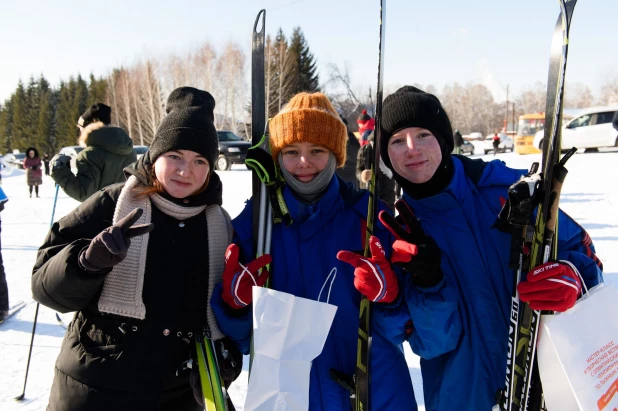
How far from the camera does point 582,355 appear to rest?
1331 mm

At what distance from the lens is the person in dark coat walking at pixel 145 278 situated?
1.51 m

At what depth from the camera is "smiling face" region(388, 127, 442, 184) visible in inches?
63.8

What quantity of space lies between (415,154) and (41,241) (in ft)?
26.3

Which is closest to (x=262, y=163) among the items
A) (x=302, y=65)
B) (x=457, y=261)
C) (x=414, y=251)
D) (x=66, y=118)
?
(x=414, y=251)

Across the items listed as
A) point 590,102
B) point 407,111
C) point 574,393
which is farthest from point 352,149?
point 590,102

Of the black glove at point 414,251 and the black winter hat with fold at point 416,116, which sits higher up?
the black winter hat with fold at point 416,116

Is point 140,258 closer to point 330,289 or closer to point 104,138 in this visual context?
point 330,289

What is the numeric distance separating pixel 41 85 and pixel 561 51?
6627 centimetres

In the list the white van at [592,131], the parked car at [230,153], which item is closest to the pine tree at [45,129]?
the parked car at [230,153]

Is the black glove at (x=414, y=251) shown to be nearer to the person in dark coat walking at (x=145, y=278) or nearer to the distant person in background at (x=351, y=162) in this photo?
the person in dark coat walking at (x=145, y=278)

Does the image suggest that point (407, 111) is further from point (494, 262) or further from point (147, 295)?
point (147, 295)

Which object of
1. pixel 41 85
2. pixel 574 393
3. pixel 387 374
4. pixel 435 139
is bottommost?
pixel 387 374

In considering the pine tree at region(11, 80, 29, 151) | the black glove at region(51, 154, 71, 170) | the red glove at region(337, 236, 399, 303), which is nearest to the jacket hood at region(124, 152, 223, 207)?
the red glove at region(337, 236, 399, 303)

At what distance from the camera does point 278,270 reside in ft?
5.49
